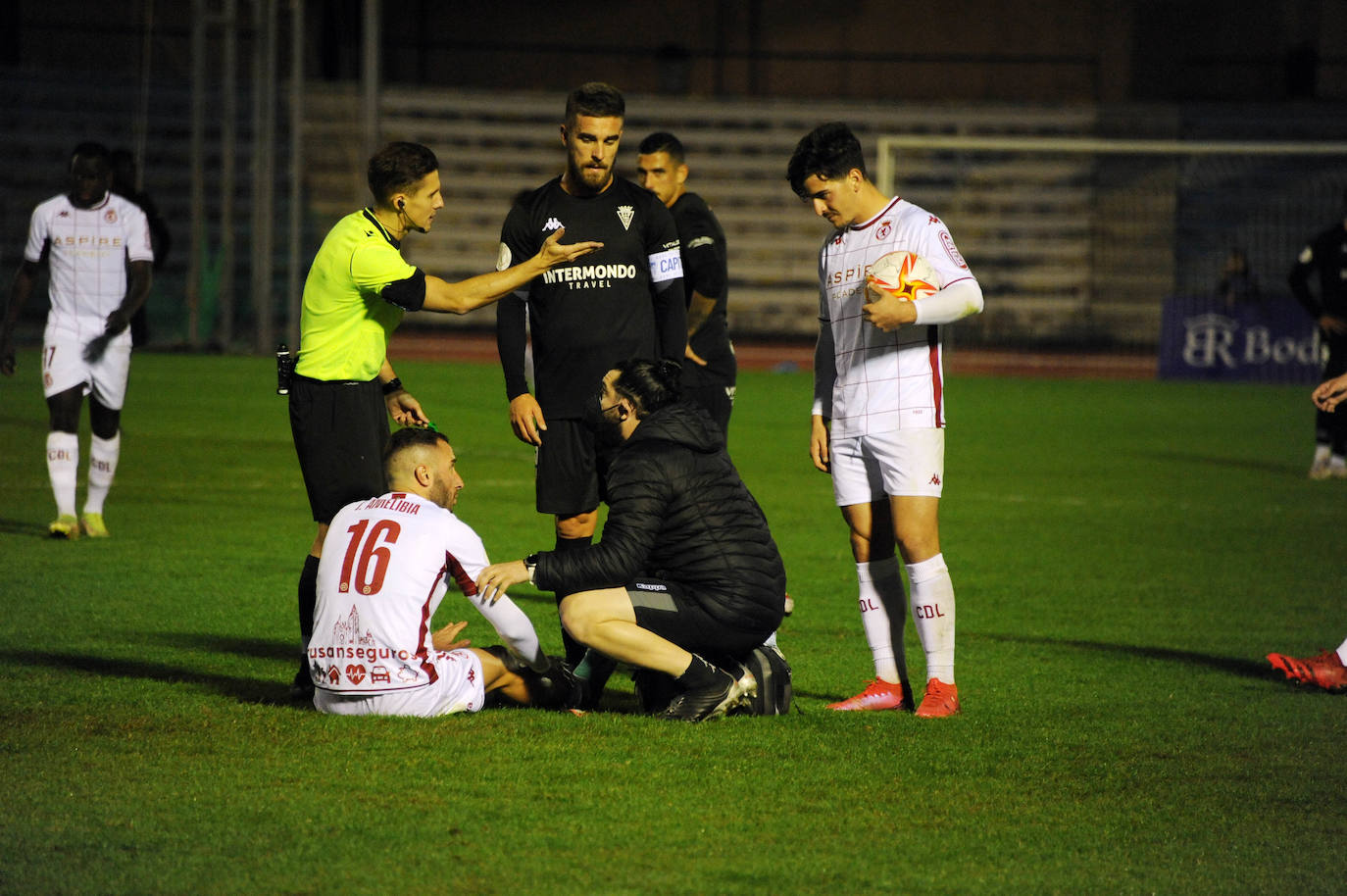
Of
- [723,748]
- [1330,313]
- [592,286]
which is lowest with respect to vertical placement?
[723,748]

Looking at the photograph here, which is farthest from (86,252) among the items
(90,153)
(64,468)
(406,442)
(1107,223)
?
(1107,223)

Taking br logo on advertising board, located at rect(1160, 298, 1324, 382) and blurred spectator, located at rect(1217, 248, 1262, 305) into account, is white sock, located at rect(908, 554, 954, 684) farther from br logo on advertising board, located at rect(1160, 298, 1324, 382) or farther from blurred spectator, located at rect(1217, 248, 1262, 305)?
blurred spectator, located at rect(1217, 248, 1262, 305)

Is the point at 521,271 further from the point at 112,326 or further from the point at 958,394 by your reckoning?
the point at 958,394

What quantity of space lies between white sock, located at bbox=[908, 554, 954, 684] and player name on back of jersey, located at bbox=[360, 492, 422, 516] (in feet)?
5.63

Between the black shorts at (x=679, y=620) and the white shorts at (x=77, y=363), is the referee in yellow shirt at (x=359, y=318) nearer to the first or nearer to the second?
the black shorts at (x=679, y=620)

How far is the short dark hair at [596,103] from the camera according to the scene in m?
5.50

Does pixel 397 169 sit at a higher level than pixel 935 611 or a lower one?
higher

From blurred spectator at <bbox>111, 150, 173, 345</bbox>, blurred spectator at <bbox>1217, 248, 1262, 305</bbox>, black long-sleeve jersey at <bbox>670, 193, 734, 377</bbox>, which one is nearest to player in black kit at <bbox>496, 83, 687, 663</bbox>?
black long-sleeve jersey at <bbox>670, 193, 734, 377</bbox>

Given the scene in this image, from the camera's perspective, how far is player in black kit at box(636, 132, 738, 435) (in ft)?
24.2

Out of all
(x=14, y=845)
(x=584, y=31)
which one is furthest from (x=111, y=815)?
(x=584, y=31)

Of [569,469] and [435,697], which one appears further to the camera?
[569,469]

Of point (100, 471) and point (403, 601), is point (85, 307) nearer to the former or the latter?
point (100, 471)

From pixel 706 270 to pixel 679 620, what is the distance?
2.55 meters

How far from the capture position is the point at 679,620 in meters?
5.25
